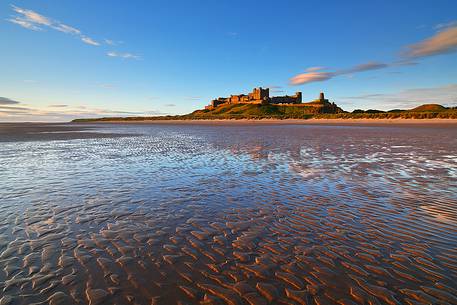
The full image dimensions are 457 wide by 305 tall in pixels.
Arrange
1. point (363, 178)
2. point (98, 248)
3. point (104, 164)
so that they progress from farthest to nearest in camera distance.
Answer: point (104, 164) < point (363, 178) < point (98, 248)

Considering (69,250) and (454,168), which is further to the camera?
(454,168)

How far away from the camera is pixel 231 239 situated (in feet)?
17.9

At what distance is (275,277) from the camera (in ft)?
13.4

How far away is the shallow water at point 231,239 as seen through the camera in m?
3.76

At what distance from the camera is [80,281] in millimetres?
3990

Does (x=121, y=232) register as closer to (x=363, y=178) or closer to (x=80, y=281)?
(x=80, y=281)

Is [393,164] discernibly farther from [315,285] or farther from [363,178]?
[315,285]

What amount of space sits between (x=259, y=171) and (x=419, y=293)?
8659mm

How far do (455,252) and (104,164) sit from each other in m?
14.7

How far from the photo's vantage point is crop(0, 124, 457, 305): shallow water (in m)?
3.76

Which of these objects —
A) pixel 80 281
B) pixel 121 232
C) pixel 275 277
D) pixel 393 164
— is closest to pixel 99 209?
pixel 121 232

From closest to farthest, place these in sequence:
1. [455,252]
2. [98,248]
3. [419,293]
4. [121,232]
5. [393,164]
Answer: [419,293], [455,252], [98,248], [121,232], [393,164]

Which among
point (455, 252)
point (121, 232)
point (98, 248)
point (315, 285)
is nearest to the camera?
point (315, 285)

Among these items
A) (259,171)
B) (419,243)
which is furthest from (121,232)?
(259,171)
